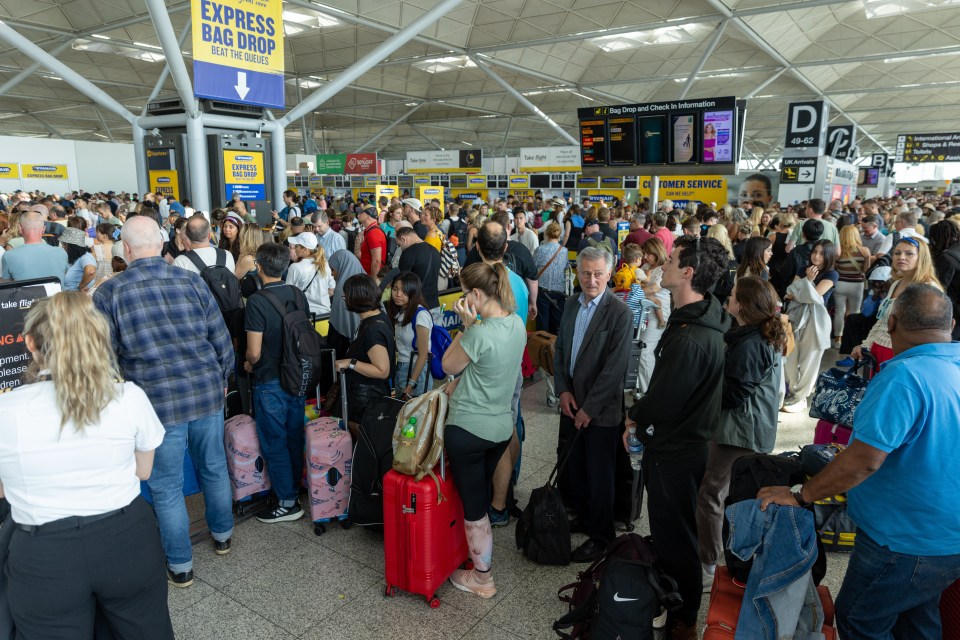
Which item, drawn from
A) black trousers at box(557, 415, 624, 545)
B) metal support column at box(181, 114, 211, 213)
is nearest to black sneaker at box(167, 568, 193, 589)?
black trousers at box(557, 415, 624, 545)

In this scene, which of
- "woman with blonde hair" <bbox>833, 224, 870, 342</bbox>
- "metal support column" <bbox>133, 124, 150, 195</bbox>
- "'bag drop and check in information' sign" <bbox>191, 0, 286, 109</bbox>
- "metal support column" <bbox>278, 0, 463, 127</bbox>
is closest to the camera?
"woman with blonde hair" <bbox>833, 224, 870, 342</bbox>

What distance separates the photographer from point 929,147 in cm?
2953

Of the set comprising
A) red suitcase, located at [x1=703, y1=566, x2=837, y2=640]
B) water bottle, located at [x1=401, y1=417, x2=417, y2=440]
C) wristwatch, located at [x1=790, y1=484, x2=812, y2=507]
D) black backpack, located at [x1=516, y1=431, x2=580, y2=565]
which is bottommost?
black backpack, located at [x1=516, y1=431, x2=580, y2=565]

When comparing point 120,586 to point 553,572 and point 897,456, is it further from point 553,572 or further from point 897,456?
point 897,456

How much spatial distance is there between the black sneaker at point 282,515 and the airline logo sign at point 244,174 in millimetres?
10193

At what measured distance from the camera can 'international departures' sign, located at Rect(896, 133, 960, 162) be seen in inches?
1141

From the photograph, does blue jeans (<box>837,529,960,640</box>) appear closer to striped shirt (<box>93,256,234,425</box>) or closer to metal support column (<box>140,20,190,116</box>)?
striped shirt (<box>93,256,234,425</box>)

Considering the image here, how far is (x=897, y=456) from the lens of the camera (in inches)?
77.4

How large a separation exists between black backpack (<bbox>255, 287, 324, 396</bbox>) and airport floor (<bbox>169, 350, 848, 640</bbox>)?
908 mm

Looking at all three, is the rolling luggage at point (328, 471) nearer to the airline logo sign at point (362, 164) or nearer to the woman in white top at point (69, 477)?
the woman in white top at point (69, 477)

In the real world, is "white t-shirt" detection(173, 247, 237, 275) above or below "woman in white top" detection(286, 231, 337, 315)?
above

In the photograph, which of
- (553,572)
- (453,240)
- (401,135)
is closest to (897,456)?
(553,572)

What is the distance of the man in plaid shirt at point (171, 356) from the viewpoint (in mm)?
2861

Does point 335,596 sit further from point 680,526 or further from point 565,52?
point 565,52
